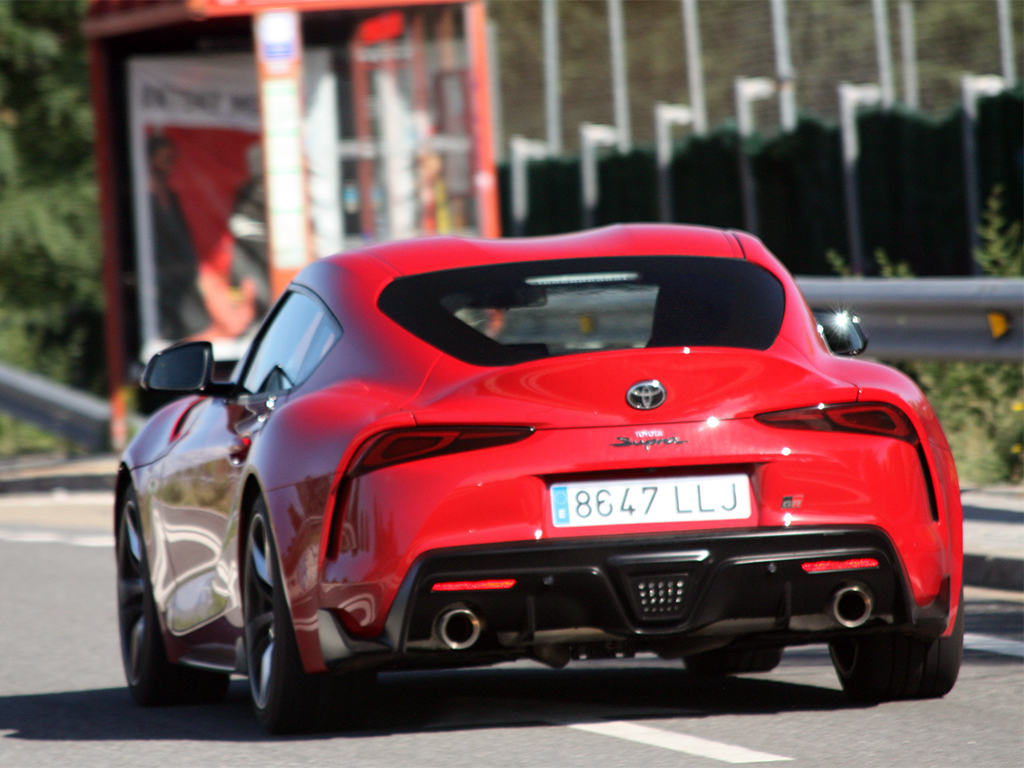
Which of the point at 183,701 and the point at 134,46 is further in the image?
the point at 134,46

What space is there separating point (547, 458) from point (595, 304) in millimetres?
885

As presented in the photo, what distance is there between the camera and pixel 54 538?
45.8ft

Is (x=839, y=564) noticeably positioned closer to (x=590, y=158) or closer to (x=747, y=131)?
(x=747, y=131)

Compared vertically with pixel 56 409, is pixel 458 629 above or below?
above

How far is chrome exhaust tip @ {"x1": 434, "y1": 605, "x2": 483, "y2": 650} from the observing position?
5469 mm

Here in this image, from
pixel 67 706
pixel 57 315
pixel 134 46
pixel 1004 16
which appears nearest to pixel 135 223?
pixel 134 46

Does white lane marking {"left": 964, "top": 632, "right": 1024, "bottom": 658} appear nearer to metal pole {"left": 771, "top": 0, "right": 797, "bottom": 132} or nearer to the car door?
the car door

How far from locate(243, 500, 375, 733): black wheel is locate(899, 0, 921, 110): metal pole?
38.9 feet

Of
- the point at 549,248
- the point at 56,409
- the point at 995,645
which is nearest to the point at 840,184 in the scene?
the point at 56,409

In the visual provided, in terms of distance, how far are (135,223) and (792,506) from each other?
1553cm

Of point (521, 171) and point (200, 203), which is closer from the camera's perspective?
point (200, 203)

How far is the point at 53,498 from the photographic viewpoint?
1780 centimetres

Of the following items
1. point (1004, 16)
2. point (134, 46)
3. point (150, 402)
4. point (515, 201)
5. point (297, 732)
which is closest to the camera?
point (297, 732)

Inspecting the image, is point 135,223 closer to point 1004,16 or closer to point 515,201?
point 515,201
